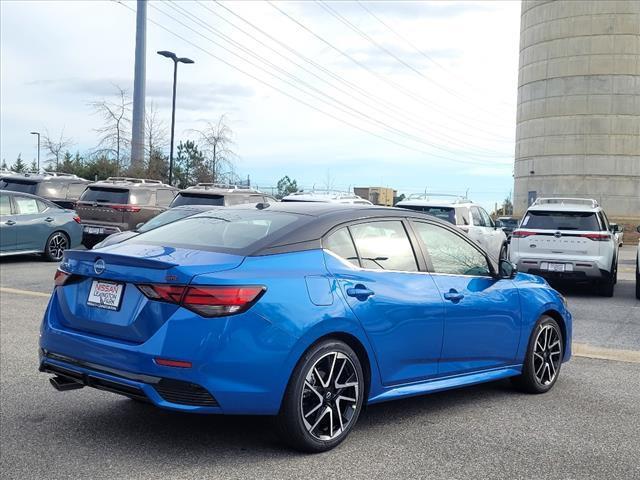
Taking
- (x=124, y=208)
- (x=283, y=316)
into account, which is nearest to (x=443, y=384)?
(x=283, y=316)

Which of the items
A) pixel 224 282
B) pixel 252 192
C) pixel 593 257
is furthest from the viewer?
pixel 252 192

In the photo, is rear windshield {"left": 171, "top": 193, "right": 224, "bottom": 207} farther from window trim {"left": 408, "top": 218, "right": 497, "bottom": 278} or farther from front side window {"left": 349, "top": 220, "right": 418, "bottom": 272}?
front side window {"left": 349, "top": 220, "right": 418, "bottom": 272}

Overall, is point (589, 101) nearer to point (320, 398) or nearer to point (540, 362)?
Result: point (540, 362)

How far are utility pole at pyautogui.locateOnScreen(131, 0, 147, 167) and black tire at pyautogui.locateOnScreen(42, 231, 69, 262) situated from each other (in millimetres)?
27404

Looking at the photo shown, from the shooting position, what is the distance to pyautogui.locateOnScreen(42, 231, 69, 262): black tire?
55.9ft

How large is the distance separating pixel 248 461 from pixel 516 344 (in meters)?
2.67

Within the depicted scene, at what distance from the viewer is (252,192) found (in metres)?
18.5

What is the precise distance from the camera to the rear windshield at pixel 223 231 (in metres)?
4.88

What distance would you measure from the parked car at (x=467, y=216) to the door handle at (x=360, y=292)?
34.1 ft

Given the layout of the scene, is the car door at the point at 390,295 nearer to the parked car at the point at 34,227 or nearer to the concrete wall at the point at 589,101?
the parked car at the point at 34,227

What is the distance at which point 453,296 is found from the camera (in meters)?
5.56

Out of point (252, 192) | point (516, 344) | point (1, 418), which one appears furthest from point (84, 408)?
point (252, 192)

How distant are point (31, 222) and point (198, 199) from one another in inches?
143

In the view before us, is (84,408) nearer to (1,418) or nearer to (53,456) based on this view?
(1,418)
